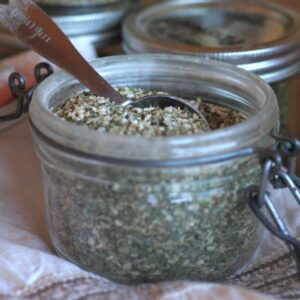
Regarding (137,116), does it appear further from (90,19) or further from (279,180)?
(90,19)

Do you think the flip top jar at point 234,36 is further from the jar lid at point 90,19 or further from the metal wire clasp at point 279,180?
the metal wire clasp at point 279,180

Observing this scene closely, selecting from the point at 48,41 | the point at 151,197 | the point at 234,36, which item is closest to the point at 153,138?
the point at 151,197

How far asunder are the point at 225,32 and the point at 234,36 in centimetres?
2

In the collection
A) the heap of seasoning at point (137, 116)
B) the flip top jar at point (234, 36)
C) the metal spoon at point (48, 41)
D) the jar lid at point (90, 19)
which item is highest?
the metal spoon at point (48, 41)

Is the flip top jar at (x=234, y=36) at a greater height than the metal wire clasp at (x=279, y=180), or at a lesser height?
lesser

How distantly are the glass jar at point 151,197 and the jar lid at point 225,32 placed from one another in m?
0.15

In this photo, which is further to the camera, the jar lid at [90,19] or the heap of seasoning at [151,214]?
the jar lid at [90,19]

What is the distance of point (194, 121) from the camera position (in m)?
0.46

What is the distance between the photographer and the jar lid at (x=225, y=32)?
592mm

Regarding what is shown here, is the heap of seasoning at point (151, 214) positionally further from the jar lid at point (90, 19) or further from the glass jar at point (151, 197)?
the jar lid at point (90, 19)

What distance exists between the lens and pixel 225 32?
70 cm

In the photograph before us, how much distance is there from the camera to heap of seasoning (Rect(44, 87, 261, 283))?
38 cm

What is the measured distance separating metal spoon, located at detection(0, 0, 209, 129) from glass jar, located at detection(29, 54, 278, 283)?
0.10 feet

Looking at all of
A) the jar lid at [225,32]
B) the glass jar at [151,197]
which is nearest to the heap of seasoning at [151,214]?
the glass jar at [151,197]
